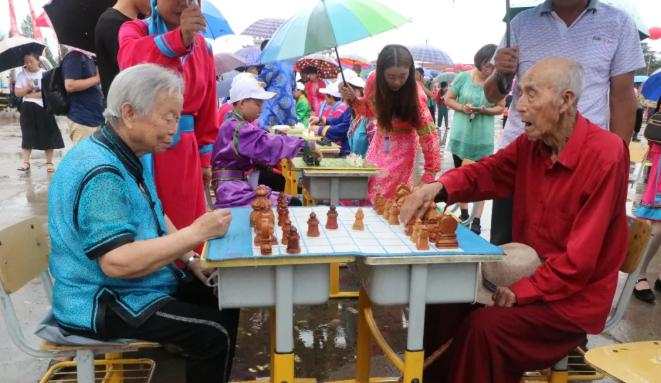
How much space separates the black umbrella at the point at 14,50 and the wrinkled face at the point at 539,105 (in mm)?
9278

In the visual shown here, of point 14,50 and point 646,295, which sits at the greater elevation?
point 14,50

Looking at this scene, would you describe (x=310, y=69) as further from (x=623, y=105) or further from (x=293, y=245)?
(x=293, y=245)

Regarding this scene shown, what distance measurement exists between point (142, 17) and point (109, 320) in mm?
1876

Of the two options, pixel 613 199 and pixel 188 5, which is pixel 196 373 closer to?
pixel 188 5

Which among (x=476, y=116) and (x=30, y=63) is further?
(x=30, y=63)

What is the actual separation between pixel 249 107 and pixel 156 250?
2.22 metres

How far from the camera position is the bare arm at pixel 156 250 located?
6.09 ft

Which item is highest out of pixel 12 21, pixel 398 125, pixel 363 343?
pixel 12 21

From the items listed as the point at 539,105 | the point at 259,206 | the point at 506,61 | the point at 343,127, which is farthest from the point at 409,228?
the point at 343,127

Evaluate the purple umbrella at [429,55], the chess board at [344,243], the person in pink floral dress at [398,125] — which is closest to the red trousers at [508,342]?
the chess board at [344,243]

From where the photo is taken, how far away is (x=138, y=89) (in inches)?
76.9

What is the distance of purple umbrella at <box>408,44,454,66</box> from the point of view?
35.2 ft

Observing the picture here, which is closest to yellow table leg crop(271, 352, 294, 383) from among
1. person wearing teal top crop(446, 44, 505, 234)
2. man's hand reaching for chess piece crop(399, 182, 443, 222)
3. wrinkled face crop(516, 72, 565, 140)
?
man's hand reaching for chess piece crop(399, 182, 443, 222)

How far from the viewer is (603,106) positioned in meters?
2.81
